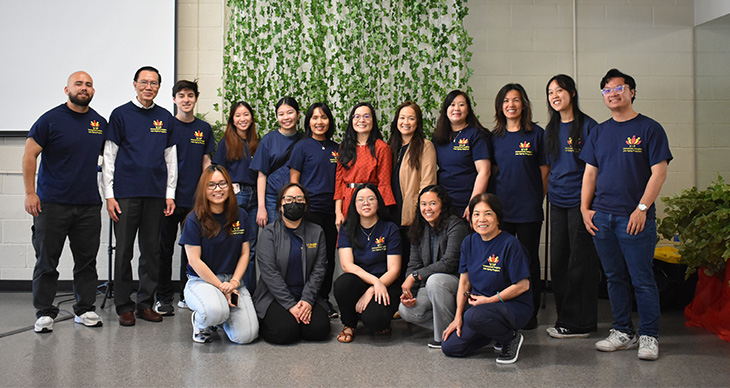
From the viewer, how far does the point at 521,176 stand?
140 inches

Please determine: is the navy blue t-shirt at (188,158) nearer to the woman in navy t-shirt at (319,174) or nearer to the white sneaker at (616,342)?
the woman in navy t-shirt at (319,174)

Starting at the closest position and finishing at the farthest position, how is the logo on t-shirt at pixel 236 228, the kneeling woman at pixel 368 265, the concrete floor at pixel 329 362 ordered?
the concrete floor at pixel 329 362 < the kneeling woman at pixel 368 265 < the logo on t-shirt at pixel 236 228

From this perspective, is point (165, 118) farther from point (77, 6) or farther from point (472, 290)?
point (472, 290)

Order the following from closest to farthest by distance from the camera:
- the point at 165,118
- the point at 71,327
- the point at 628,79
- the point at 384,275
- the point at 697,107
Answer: the point at 628,79
the point at 384,275
the point at 71,327
the point at 165,118
the point at 697,107

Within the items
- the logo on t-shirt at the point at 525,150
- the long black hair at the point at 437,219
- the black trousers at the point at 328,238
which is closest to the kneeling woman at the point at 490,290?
the long black hair at the point at 437,219

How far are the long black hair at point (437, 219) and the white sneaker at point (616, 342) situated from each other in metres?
1.08

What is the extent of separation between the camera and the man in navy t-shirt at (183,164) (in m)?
4.00

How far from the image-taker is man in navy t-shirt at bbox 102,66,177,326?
146 inches

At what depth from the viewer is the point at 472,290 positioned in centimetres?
310

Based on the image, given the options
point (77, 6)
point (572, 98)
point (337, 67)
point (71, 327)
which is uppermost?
point (77, 6)

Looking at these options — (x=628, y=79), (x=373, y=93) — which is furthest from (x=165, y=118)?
(x=628, y=79)

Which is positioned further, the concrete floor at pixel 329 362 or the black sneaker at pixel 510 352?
the black sneaker at pixel 510 352

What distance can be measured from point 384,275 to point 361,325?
0.52 m

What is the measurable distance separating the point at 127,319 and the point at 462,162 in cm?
239
